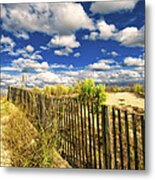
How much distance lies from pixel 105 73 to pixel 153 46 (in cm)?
27

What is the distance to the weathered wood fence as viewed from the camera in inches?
86.4

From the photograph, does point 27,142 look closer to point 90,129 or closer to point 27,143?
point 27,143

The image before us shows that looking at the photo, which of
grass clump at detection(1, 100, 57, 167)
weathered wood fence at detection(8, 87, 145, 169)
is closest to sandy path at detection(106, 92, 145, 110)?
weathered wood fence at detection(8, 87, 145, 169)

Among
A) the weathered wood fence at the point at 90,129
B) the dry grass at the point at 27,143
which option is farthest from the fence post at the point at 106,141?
the dry grass at the point at 27,143

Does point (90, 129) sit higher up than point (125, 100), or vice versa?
point (125, 100)

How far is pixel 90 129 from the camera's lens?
7.41 feet

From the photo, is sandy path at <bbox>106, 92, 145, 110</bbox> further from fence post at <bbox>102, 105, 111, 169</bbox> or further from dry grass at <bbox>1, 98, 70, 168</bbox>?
dry grass at <bbox>1, 98, 70, 168</bbox>

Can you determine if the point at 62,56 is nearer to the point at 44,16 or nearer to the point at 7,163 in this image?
the point at 44,16

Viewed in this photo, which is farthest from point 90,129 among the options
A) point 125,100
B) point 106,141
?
point 125,100

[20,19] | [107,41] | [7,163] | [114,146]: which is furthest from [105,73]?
[7,163]

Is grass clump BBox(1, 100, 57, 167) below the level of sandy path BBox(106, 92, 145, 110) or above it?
below

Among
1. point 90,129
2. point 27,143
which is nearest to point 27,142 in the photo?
point 27,143

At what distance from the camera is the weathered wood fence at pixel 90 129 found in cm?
219

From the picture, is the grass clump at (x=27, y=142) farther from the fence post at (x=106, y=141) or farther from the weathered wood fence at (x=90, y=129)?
the fence post at (x=106, y=141)
